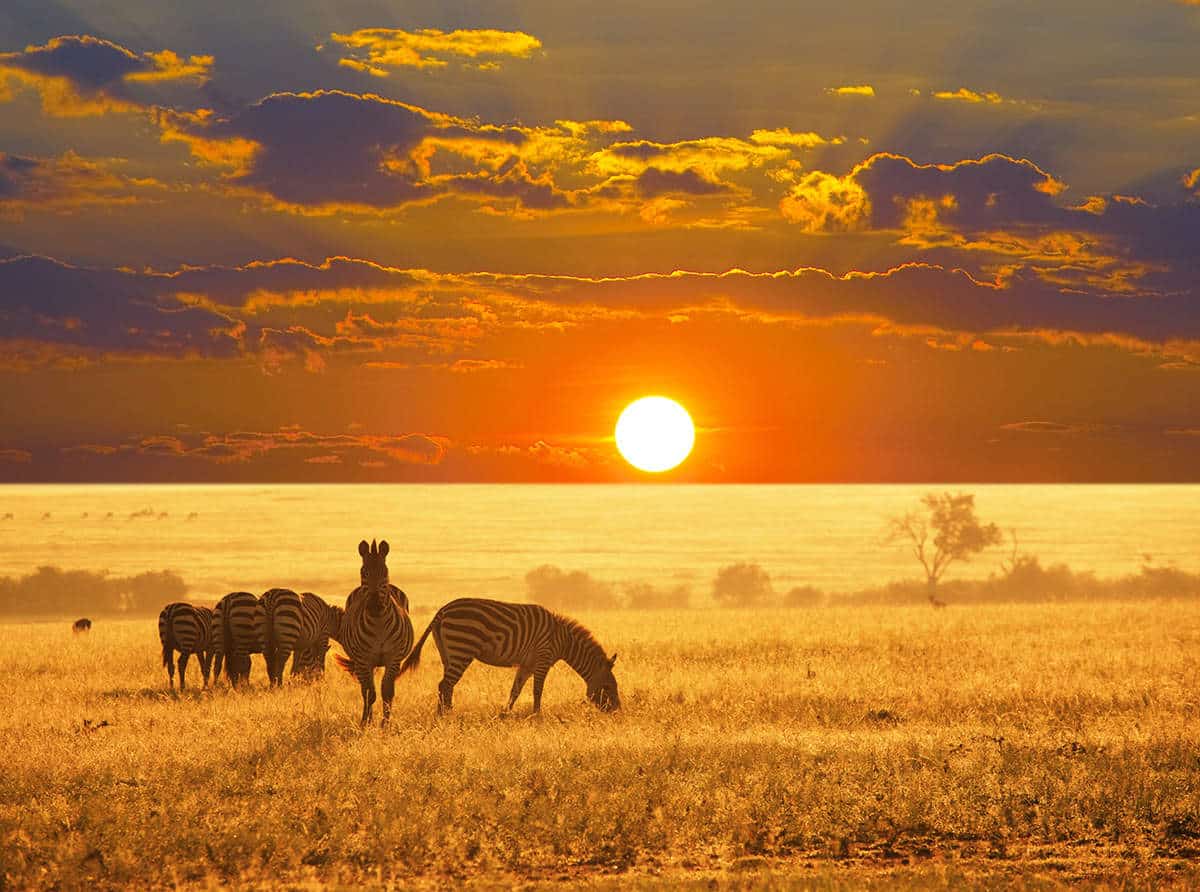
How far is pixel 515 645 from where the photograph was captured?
2214 centimetres

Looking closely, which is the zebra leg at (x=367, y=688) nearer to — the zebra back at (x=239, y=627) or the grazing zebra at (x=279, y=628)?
the grazing zebra at (x=279, y=628)

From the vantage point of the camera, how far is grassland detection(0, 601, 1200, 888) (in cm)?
1348

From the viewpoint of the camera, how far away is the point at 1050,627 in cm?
4041

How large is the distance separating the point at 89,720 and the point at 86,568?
289ft

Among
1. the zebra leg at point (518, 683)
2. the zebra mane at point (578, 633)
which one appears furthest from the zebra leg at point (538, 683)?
the zebra mane at point (578, 633)

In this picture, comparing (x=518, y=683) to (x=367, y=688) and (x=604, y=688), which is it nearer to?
(x=604, y=688)

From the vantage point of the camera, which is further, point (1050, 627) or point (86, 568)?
point (86, 568)

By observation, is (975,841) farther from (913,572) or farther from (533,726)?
(913,572)

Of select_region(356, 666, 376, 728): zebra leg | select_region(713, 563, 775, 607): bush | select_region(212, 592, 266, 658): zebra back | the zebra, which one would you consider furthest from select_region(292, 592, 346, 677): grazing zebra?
select_region(713, 563, 775, 607): bush

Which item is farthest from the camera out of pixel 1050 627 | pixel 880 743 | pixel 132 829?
pixel 1050 627

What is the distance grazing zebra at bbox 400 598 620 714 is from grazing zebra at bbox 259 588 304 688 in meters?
5.09

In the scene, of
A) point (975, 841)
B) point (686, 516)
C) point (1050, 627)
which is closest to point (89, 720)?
point (975, 841)

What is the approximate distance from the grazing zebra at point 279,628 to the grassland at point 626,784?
1399 mm

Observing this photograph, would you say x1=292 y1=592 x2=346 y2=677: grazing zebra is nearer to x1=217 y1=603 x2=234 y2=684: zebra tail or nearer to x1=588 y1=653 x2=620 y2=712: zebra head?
x1=217 y1=603 x2=234 y2=684: zebra tail
